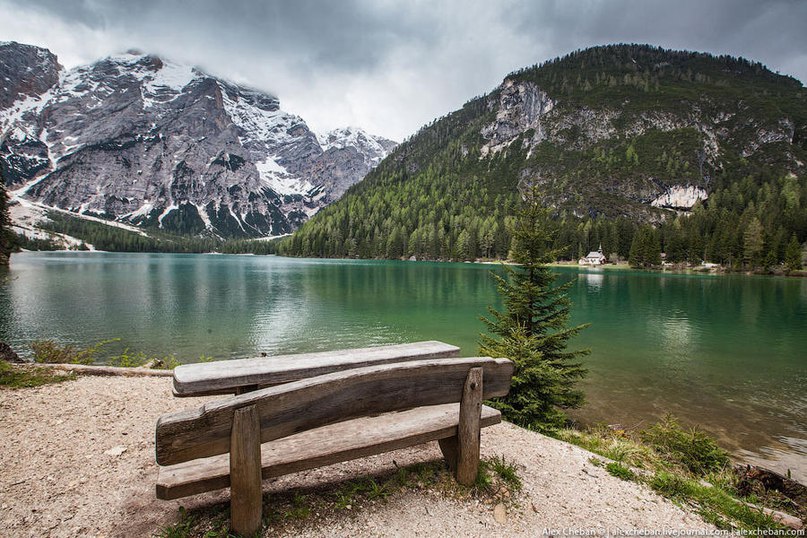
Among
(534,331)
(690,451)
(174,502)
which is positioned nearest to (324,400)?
(174,502)

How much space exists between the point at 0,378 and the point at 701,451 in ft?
49.1

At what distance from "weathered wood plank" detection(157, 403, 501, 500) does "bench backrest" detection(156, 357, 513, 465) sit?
33 cm

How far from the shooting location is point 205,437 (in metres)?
2.80

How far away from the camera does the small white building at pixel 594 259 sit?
12300 centimetres

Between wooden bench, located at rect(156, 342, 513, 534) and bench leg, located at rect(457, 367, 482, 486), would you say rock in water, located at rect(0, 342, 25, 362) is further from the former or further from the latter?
bench leg, located at rect(457, 367, 482, 486)

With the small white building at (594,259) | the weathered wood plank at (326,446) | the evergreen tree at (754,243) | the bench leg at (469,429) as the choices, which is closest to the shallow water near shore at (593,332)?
the bench leg at (469,429)

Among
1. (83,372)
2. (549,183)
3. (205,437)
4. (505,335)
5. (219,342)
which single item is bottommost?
(219,342)

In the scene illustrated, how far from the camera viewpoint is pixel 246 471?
10.1 feet

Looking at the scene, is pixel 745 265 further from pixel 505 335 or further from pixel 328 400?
pixel 328 400

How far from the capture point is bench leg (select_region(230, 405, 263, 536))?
9.48 feet

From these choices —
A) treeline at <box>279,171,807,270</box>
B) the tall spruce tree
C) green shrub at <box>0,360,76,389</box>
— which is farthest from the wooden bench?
treeline at <box>279,171,807,270</box>

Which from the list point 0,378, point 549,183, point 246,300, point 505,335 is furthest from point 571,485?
point 549,183

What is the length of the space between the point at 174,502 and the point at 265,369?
1646 millimetres

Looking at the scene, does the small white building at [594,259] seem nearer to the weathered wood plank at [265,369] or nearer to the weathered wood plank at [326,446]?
the weathered wood plank at [265,369]
